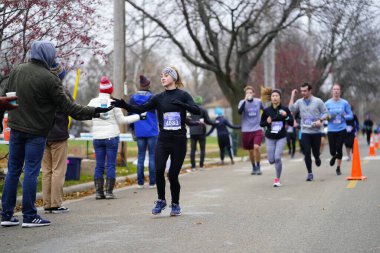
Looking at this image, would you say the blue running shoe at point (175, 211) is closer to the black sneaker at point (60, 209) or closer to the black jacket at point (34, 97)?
the black sneaker at point (60, 209)

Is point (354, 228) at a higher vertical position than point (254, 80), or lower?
lower

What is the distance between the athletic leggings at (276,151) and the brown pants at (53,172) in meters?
4.92

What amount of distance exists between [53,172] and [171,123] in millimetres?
1932

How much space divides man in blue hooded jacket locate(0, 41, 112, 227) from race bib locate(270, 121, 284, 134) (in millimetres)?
5850

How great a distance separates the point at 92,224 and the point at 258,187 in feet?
17.1

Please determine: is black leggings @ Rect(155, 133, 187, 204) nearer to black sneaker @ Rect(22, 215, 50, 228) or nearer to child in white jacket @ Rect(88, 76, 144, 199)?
black sneaker @ Rect(22, 215, 50, 228)

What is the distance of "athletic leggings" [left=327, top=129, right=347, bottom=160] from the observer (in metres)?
16.1

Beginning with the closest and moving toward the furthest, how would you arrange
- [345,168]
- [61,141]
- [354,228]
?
1. [354,228]
2. [61,141]
3. [345,168]

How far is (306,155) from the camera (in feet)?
48.3

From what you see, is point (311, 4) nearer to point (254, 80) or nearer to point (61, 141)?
point (61, 141)

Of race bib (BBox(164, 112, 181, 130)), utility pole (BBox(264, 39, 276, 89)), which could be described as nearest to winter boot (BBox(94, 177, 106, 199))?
race bib (BBox(164, 112, 181, 130))

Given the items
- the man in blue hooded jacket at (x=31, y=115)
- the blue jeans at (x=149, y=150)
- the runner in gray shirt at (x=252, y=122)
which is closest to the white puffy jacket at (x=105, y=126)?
the blue jeans at (x=149, y=150)

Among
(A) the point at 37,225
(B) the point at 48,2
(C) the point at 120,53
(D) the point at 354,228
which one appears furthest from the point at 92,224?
(C) the point at 120,53

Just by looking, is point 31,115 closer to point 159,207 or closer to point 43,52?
point 43,52
